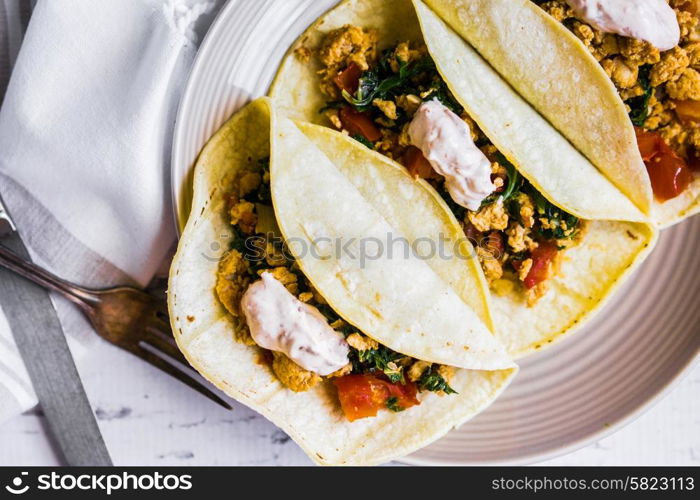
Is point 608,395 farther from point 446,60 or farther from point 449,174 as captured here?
point 446,60

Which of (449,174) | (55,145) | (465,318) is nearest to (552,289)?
(465,318)

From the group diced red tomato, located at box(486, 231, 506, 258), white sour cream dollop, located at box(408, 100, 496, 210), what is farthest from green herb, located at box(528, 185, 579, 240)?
white sour cream dollop, located at box(408, 100, 496, 210)

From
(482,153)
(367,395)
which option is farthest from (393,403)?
(482,153)

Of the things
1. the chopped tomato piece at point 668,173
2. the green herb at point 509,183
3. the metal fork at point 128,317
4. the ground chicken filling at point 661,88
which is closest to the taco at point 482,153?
the green herb at point 509,183

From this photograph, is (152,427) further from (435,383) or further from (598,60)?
(598,60)

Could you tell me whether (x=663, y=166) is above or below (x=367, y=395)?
above

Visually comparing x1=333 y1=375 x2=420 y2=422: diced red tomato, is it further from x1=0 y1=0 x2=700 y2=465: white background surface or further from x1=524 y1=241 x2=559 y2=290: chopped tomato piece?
x1=524 y1=241 x2=559 y2=290: chopped tomato piece

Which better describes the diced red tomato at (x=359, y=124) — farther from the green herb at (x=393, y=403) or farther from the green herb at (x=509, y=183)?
the green herb at (x=393, y=403)
